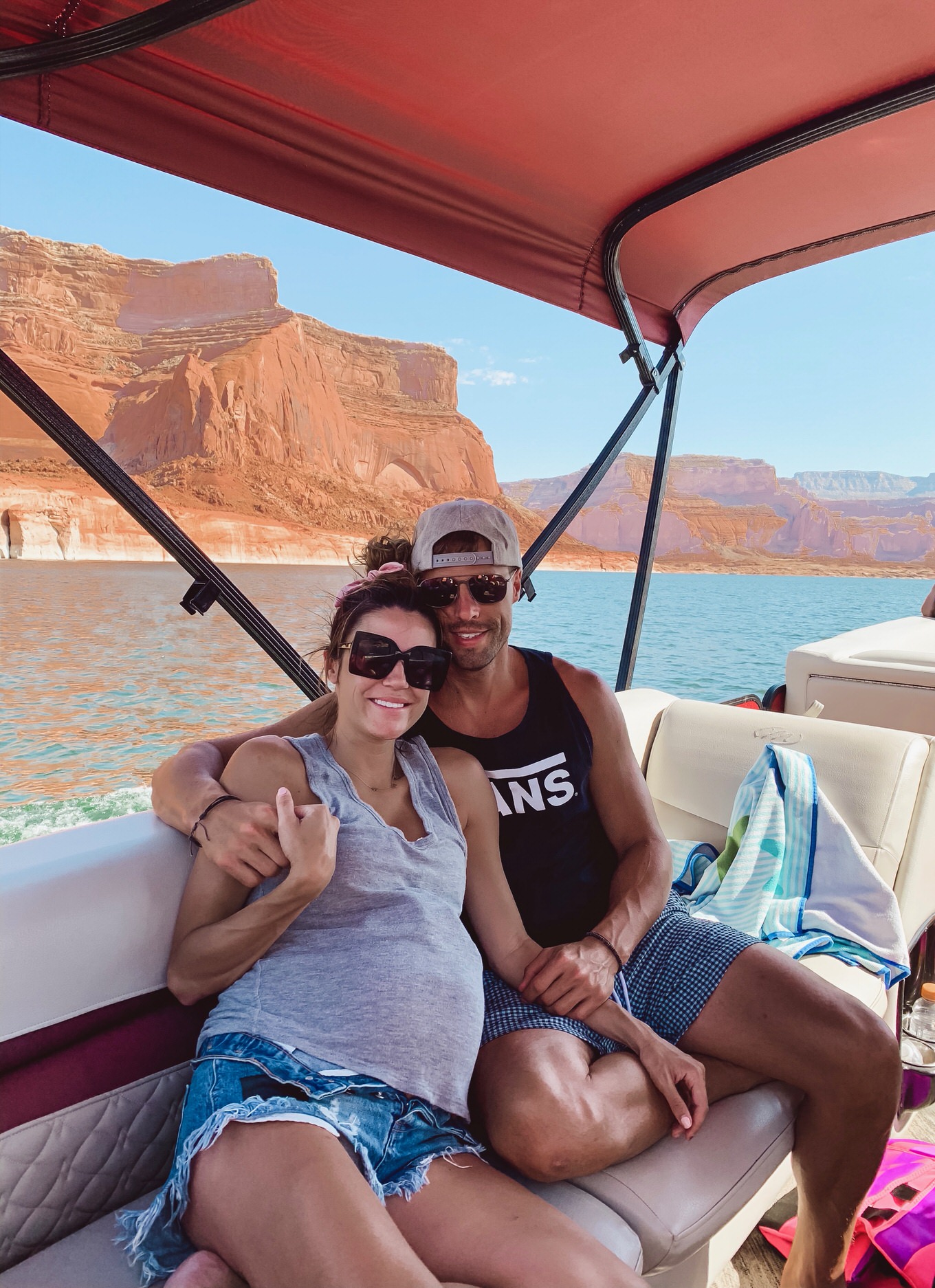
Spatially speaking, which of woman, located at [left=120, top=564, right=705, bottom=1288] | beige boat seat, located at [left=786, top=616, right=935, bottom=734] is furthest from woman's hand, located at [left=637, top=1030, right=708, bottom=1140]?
beige boat seat, located at [left=786, top=616, right=935, bottom=734]

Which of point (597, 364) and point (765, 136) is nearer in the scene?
point (765, 136)

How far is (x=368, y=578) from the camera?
1503 mm

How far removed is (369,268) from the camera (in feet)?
148

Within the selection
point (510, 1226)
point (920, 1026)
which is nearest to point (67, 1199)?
point (510, 1226)

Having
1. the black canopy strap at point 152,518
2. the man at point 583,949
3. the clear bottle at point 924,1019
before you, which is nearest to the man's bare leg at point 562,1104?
the man at point 583,949

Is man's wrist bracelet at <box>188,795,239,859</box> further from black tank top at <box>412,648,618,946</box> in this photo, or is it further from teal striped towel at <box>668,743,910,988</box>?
teal striped towel at <box>668,743,910,988</box>

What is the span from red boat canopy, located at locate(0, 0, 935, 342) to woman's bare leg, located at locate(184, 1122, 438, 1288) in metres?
1.46

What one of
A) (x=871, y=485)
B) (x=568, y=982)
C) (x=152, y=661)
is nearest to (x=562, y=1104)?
(x=568, y=982)

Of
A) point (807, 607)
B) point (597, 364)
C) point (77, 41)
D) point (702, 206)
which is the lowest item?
point (807, 607)

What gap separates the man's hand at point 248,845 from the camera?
1091 mm

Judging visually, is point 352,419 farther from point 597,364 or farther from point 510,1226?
point 510,1226

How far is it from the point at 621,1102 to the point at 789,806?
91 cm

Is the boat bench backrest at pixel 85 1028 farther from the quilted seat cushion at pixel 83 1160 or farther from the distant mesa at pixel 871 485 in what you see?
the distant mesa at pixel 871 485

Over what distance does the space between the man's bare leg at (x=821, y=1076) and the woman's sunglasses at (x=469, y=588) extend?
0.79 meters
